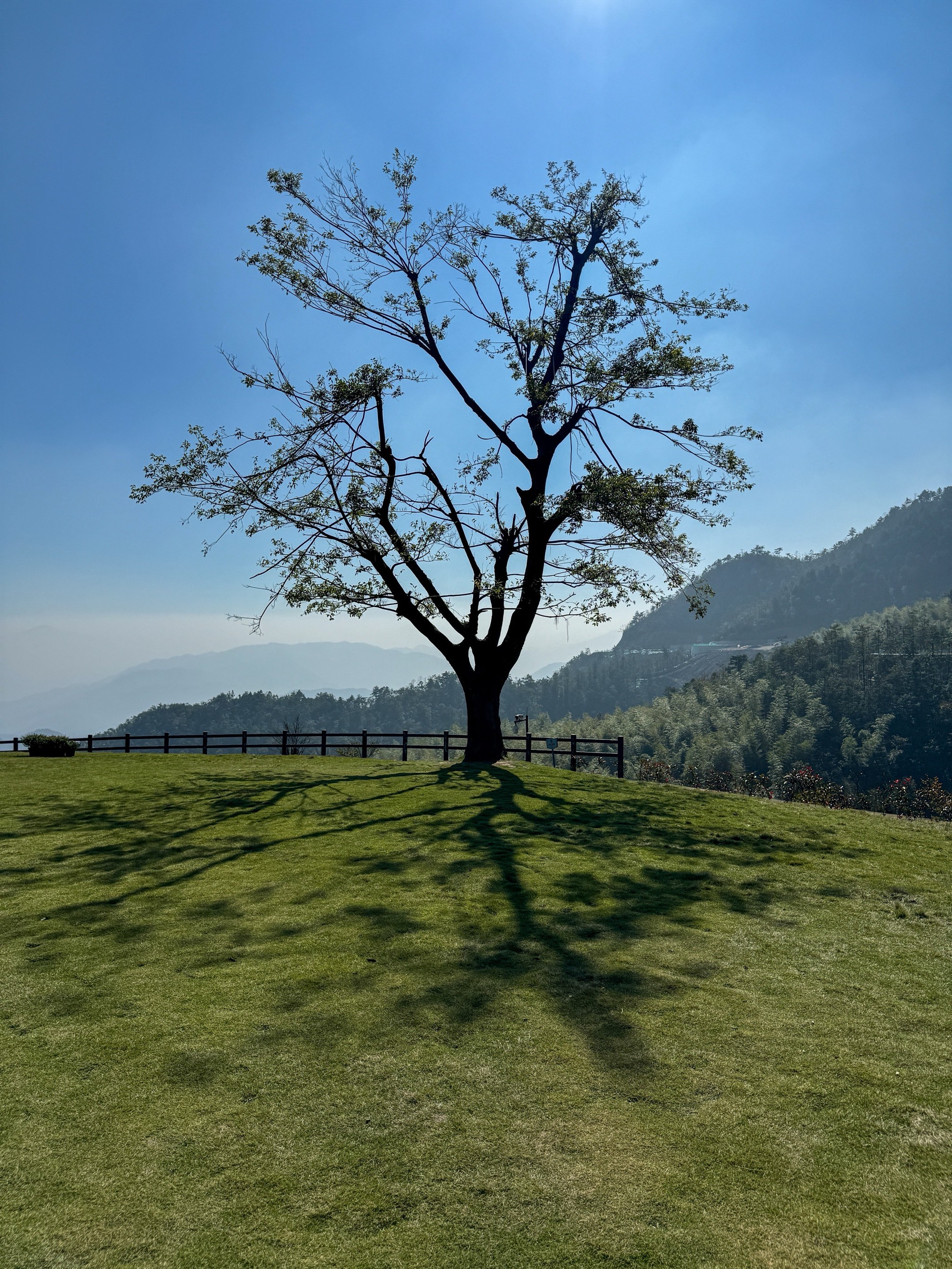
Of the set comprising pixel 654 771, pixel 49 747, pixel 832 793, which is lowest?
pixel 832 793

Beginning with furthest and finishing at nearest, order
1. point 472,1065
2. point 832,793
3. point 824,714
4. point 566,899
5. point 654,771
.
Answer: point 824,714, point 654,771, point 832,793, point 566,899, point 472,1065

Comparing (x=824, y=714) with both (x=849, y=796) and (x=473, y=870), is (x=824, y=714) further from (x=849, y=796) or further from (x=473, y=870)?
(x=473, y=870)

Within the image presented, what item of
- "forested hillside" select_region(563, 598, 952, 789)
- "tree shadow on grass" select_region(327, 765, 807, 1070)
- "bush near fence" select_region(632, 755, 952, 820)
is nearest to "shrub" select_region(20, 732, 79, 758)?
"tree shadow on grass" select_region(327, 765, 807, 1070)

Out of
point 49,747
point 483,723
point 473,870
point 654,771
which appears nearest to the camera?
point 473,870

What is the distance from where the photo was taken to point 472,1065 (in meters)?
5.05

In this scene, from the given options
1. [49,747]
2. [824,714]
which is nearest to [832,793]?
[49,747]

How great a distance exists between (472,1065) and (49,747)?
25.7 m

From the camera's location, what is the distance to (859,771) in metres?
124

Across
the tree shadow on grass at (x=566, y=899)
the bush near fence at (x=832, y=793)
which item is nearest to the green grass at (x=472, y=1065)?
the tree shadow on grass at (x=566, y=899)

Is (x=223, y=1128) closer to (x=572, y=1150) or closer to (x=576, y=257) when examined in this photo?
(x=572, y=1150)

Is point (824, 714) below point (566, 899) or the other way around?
below

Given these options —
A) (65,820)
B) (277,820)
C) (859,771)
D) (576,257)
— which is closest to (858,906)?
(277,820)

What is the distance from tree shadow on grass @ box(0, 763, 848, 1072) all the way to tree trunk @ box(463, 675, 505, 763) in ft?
12.7

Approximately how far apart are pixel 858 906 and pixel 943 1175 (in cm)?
553
